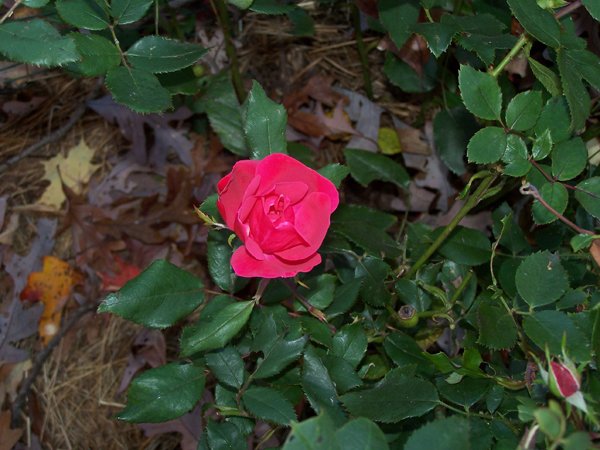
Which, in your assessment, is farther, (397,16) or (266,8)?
(397,16)

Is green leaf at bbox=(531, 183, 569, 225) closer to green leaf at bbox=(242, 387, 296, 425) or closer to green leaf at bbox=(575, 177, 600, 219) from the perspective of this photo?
green leaf at bbox=(575, 177, 600, 219)

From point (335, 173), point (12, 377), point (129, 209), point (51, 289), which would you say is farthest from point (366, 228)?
point (12, 377)

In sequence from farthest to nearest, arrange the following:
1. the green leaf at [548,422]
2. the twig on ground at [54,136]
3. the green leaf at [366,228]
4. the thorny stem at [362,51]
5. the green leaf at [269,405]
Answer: the twig on ground at [54,136]
the thorny stem at [362,51]
the green leaf at [366,228]
the green leaf at [269,405]
the green leaf at [548,422]

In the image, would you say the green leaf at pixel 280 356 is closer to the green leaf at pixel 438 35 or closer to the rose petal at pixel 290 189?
the rose petal at pixel 290 189

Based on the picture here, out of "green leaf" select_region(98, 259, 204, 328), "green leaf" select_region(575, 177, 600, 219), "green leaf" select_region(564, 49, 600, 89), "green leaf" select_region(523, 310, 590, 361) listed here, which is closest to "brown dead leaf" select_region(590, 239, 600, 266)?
"green leaf" select_region(575, 177, 600, 219)

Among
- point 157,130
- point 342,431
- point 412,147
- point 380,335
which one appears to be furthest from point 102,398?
point 342,431

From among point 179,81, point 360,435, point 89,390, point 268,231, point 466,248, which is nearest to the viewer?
point 360,435

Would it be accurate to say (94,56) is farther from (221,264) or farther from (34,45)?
(221,264)

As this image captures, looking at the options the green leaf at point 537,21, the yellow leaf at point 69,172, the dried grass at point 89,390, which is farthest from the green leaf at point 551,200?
the yellow leaf at point 69,172
